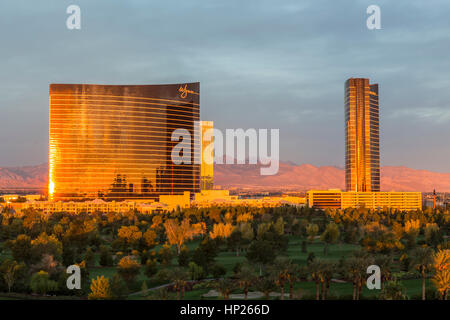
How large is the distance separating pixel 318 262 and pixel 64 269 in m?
44.3

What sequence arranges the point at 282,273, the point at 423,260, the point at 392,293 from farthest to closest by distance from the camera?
the point at 423,260 → the point at 282,273 → the point at 392,293

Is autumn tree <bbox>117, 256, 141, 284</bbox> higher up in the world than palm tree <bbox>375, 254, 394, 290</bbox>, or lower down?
lower down

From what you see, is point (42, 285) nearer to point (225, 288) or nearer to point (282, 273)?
point (225, 288)

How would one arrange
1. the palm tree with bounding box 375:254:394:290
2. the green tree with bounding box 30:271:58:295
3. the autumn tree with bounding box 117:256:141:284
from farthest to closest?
the autumn tree with bounding box 117:256:141:284 → the green tree with bounding box 30:271:58:295 → the palm tree with bounding box 375:254:394:290

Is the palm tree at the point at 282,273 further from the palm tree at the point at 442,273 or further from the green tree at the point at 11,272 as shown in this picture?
the green tree at the point at 11,272

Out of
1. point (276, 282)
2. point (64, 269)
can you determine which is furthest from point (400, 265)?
point (64, 269)

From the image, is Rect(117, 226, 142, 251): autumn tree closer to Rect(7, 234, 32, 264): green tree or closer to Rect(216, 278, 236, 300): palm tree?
Rect(7, 234, 32, 264): green tree

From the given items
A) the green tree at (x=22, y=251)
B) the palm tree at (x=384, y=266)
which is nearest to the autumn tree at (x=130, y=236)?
the green tree at (x=22, y=251)

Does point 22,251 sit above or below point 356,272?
below

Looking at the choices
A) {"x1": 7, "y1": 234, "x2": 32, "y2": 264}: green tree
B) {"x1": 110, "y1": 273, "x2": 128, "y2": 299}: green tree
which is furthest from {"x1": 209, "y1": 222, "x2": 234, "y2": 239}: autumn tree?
{"x1": 110, "y1": 273, "x2": 128, "y2": 299}: green tree

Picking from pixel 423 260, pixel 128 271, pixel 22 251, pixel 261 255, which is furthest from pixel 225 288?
pixel 22 251

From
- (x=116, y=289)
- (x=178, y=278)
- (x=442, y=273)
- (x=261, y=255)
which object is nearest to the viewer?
(x=442, y=273)

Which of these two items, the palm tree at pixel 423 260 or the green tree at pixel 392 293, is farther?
the palm tree at pixel 423 260

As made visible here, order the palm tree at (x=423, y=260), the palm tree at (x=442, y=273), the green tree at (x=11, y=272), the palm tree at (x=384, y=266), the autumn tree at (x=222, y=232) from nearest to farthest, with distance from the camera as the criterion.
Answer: the palm tree at (x=442, y=273) → the palm tree at (x=384, y=266) → the palm tree at (x=423, y=260) → the green tree at (x=11, y=272) → the autumn tree at (x=222, y=232)
